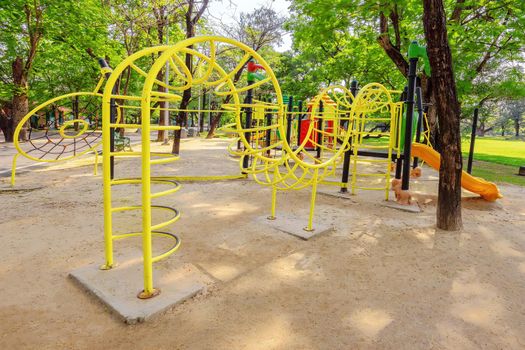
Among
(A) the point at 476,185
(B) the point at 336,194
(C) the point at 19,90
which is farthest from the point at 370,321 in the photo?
(C) the point at 19,90

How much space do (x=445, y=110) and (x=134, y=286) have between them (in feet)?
12.3

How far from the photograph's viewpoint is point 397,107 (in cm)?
568

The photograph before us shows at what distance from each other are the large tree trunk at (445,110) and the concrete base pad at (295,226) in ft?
4.81

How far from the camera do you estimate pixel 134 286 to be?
2424mm

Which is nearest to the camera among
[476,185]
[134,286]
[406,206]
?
[134,286]

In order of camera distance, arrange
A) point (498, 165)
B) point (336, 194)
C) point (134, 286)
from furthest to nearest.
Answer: point (498, 165) → point (336, 194) → point (134, 286)

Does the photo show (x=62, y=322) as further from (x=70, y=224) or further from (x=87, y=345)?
(x=70, y=224)

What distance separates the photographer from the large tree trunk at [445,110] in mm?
3760

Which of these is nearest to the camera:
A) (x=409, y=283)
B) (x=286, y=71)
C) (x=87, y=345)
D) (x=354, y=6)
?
(x=87, y=345)

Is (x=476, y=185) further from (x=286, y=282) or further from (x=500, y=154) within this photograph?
(x=500, y=154)

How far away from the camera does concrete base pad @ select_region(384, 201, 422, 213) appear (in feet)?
16.7

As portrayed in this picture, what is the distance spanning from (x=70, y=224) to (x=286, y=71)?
27.2 metres

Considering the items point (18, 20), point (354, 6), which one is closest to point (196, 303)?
point (354, 6)

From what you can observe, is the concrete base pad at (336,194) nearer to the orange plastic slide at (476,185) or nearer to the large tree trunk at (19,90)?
the orange plastic slide at (476,185)
